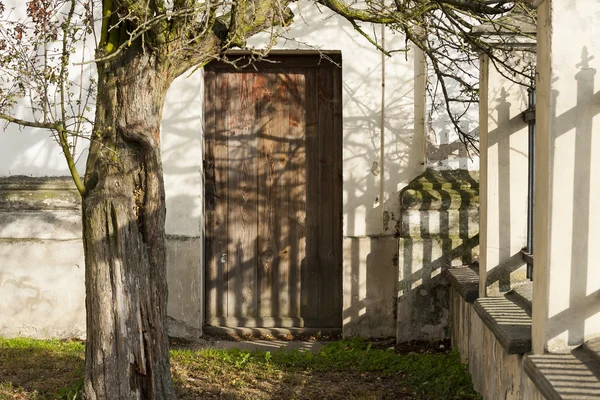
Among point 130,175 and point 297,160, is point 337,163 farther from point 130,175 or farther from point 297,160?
point 130,175

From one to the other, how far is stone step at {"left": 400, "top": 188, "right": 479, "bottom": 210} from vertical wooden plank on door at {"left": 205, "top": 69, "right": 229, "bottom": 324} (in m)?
1.90

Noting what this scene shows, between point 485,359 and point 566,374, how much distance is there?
2.05 m

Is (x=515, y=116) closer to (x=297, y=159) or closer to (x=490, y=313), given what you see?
(x=490, y=313)

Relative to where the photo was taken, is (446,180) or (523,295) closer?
(523,295)

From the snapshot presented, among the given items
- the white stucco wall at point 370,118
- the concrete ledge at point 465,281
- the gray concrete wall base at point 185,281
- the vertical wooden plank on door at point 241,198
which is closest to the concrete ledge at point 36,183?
the gray concrete wall base at point 185,281

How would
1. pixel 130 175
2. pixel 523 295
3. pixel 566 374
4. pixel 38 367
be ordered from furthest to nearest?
pixel 38 367 → pixel 523 295 → pixel 130 175 → pixel 566 374

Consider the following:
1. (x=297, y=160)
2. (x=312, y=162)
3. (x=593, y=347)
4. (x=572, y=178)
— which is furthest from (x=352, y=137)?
(x=593, y=347)

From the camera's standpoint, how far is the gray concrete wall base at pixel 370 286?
25.6 ft

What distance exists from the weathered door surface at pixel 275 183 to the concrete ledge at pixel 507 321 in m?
2.91

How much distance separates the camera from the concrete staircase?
7.40m

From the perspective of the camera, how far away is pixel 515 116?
5.46m

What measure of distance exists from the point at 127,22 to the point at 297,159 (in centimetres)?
330

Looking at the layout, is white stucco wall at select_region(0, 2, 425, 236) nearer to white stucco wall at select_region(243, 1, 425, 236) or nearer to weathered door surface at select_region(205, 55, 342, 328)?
white stucco wall at select_region(243, 1, 425, 236)

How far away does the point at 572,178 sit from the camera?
11.4 ft
